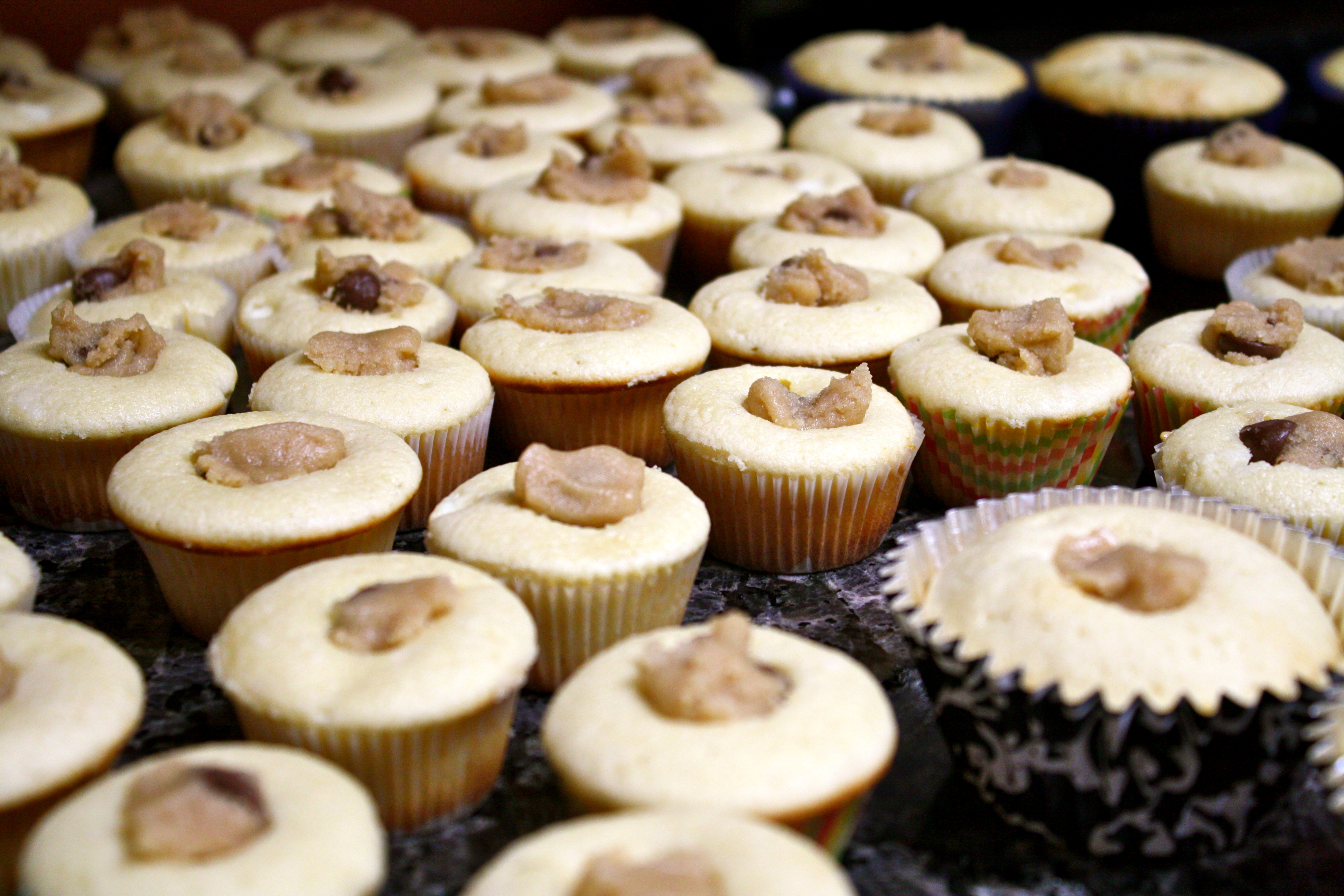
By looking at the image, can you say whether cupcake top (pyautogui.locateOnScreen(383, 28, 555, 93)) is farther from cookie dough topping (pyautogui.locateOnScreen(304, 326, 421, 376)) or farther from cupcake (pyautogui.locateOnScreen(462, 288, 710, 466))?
cookie dough topping (pyautogui.locateOnScreen(304, 326, 421, 376))

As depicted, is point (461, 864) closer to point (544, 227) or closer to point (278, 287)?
point (278, 287)

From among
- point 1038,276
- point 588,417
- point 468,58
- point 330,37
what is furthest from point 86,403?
point 330,37

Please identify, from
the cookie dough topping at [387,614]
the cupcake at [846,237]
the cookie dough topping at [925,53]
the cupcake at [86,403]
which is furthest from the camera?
the cookie dough topping at [925,53]

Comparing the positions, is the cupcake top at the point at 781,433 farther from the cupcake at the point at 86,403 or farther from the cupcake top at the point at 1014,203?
the cupcake top at the point at 1014,203

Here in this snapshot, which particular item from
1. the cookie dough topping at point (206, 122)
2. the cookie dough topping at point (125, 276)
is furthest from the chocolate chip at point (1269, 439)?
the cookie dough topping at point (206, 122)

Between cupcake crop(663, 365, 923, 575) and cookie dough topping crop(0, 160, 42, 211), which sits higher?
cookie dough topping crop(0, 160, 42, 211)

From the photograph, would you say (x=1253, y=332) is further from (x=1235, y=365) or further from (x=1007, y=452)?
(x=1007, y=452)

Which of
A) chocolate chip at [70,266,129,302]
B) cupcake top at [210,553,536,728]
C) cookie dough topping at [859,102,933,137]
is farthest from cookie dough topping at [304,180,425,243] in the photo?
cookie dough topping at [859,102,933,137]
